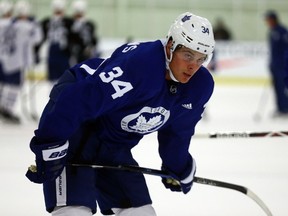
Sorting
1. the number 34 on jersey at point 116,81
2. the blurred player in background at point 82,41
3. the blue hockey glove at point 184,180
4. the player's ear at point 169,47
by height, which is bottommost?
the blurred player in background at point 82,41

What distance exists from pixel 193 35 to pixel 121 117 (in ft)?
1.35

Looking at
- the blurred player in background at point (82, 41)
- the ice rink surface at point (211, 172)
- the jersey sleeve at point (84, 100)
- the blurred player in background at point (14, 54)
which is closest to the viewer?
the jersey sleeve at point (84, 100)

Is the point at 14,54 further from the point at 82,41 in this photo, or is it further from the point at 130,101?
the point at 130,101

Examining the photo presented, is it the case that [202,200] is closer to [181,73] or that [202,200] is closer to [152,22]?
[181,73]

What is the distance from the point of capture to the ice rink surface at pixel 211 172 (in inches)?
148

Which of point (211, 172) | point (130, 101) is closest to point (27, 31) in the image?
point (211, 172)

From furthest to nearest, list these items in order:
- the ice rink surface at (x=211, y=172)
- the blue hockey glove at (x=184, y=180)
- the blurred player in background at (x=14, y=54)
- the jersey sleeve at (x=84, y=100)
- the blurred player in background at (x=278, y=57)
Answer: the blurred player in background at (x=278, y=57) < the blurred player in background at (x=14, y=54) < the ice rink surface at (x=211, y=172) < the blue hockey glove at (x=184, y=180) < the jersey sleeve at (x=84, y=100)

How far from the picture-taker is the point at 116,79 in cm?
228

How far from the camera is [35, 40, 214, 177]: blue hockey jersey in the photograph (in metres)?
2.28

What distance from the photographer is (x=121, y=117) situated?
2496mm

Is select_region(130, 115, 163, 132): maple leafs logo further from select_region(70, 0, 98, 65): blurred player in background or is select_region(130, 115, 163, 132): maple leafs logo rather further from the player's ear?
select_region(70, 0, 98, 65): blurred player in background

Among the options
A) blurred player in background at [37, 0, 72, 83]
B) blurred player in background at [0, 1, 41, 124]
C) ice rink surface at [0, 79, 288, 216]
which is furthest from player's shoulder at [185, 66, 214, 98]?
blurred player in background at [37, 0, 72, 83]

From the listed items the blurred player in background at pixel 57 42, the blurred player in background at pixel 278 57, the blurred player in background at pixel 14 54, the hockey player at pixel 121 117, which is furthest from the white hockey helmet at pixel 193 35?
the blurred player in background at pixel 278 57

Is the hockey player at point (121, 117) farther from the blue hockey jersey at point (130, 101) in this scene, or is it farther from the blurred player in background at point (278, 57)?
the blurred player in background at point (278, 57)
